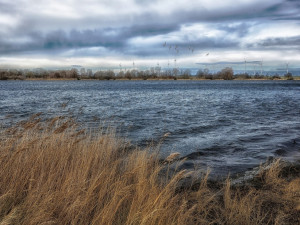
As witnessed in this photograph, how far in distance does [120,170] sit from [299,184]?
5.64m

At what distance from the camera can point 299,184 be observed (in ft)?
24.6

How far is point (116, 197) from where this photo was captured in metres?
4.88

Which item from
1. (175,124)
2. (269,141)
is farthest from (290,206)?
(175,124)

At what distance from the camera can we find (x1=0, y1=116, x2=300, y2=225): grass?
452 centimetres

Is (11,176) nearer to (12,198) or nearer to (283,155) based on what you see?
(12,198)

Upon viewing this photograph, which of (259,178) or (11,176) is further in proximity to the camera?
(259,178)

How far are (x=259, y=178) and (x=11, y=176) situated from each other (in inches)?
303

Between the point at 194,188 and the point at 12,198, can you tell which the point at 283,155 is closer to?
the point at 194,188

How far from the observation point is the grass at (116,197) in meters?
4.52

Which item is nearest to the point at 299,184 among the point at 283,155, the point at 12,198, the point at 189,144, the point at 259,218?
the point at 259,218

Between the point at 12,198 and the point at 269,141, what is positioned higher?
the point at 12,198

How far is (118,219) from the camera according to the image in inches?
182

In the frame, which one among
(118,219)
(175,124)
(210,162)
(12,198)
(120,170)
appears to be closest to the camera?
(118,219)

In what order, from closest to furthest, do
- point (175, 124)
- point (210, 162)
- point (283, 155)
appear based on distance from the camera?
1. point (210, 162)
2. point (283, 155)
3. point (175, 124)
